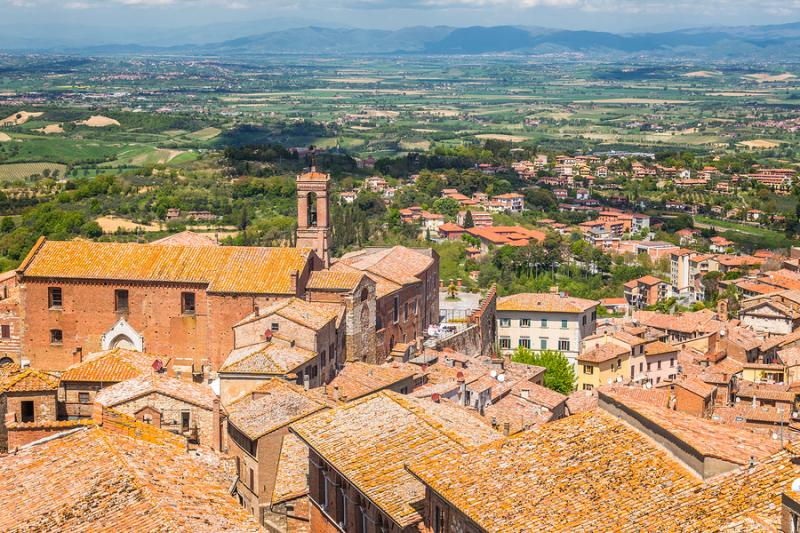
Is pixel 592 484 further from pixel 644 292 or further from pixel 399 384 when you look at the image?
pixel 644 292

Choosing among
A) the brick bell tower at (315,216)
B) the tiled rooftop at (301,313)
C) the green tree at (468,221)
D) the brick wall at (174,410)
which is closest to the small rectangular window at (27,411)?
the brick wall at (174,410)

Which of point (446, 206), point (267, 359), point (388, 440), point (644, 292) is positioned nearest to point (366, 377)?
point (267, 359)

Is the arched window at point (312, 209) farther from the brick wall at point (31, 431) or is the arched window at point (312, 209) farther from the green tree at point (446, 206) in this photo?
the green tree at point (446, 206)

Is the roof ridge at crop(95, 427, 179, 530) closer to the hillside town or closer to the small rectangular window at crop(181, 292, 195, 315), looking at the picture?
the hillside town

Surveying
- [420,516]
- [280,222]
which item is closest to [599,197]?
[280,222]

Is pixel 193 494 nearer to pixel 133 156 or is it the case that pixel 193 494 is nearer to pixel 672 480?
pixel 672 480

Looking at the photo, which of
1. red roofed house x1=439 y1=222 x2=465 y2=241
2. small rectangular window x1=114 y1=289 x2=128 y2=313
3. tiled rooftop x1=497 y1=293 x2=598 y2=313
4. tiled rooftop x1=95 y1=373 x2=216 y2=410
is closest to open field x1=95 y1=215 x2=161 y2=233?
red roofed house x1=439 y1=222 x2=465 y2=241
